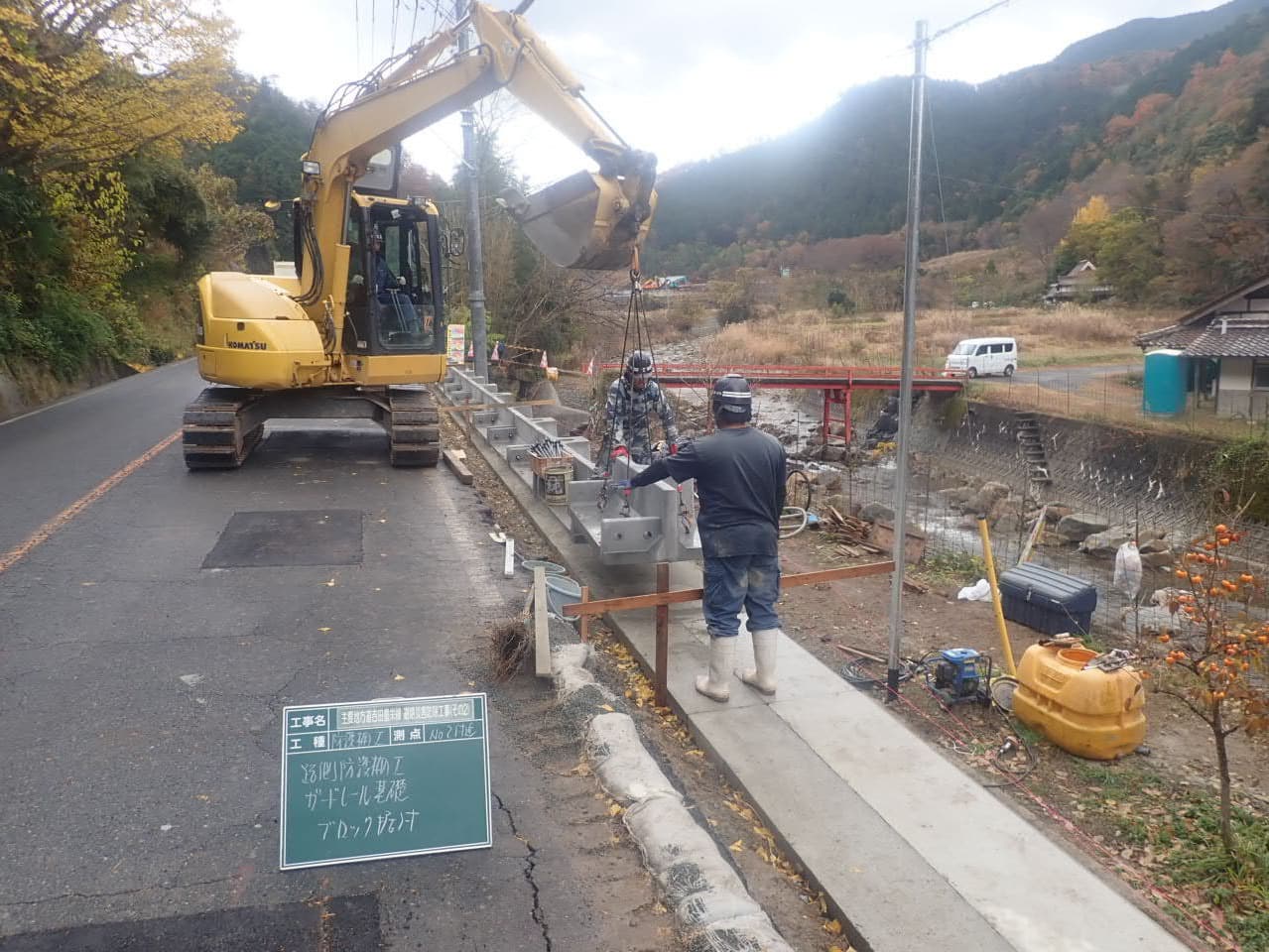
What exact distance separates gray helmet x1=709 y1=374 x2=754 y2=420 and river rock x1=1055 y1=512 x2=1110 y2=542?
642 inches

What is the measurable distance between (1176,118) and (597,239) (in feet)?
269

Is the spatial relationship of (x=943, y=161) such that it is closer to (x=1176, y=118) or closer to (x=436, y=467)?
(x=1176, y=118)

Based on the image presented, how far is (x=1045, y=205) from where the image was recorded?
246 ft

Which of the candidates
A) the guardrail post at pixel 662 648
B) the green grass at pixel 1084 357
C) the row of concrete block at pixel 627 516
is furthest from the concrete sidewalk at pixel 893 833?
the green grass at pixel 1084 357

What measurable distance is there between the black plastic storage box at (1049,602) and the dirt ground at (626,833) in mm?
4363

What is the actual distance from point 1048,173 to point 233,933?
9545 cm

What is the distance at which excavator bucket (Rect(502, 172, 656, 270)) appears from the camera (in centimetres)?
639

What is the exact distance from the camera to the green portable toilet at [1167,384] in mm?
26797

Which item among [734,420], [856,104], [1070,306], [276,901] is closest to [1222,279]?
[1070,306]

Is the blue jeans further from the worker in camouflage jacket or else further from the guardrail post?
the worker in camouflage jacket

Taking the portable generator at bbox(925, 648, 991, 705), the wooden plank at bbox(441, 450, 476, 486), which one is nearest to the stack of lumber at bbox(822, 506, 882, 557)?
the portable generator at bbox(925, 648, 991, 705)

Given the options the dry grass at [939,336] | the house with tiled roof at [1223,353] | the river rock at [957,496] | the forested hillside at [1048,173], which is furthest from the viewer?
the forested hillside at [1048,173]

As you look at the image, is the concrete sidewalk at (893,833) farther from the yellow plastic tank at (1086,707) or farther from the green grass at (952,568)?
the green grass at (952,568)

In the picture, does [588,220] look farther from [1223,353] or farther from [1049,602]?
[1223,353]
